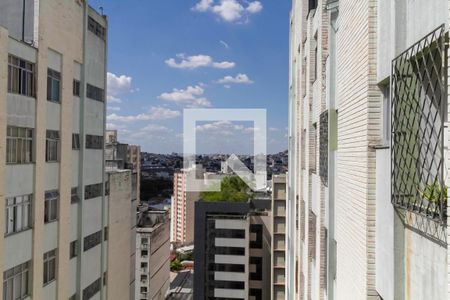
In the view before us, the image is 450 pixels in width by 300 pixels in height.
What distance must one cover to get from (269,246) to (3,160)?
19.2m

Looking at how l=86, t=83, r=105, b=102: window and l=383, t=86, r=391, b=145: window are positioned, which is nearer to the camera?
l=383, t=86, r=391, b=145: window

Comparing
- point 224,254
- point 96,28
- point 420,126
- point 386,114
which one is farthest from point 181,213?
point 420,126

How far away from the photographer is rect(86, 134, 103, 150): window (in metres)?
11.7

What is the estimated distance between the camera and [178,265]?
1645 inches

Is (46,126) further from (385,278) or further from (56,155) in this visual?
(385,278)

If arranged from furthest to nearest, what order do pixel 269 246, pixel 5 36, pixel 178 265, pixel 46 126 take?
pixel 178 265
pixel 269 246
pixel 46 126
pixel 5 36

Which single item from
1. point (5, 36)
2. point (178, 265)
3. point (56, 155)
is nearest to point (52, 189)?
point (56, 155)

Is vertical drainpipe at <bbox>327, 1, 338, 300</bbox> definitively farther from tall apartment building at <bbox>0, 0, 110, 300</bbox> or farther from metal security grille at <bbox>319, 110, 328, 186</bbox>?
tall apartment building at <bbox>0, 0, 110, 300</bbox>

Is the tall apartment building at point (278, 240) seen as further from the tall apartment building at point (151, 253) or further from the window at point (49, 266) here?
the window at point (49, 266)

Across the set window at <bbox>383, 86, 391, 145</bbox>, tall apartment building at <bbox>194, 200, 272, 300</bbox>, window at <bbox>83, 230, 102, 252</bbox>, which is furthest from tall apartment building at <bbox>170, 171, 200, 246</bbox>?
window at <bbox>383, 86, 391, 145</bbox>

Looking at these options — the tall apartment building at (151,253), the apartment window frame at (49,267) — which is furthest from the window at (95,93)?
the tall apartment building at (151,253)

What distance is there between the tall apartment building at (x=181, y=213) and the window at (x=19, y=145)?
1051 inches

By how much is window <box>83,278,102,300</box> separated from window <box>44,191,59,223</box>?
3075mm

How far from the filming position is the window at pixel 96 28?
38.4 feet
